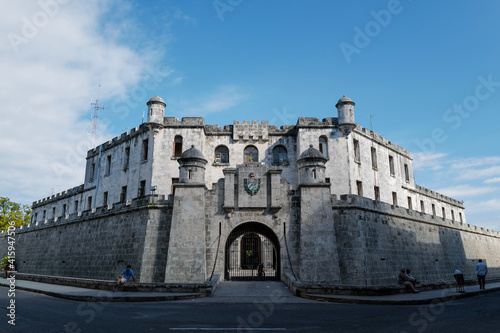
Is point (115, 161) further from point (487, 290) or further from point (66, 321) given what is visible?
point (487, 290)

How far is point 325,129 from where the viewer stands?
2984cm

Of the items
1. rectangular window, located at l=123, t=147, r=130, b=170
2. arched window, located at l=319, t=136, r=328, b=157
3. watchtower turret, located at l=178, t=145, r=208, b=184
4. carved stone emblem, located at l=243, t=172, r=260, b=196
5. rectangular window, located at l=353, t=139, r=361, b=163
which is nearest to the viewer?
carved stone emblem, located at l=243, t=172, r=260, b=196

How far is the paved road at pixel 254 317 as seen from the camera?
748 cm

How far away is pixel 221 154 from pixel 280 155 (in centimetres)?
490

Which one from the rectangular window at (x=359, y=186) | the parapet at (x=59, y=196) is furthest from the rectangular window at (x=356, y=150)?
the parapet at (x=59, y=196)

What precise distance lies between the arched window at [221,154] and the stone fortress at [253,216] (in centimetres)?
9

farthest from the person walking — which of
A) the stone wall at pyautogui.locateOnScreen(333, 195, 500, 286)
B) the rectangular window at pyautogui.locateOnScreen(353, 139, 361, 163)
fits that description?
the rectangular window at pyautogui.locateOnScreen(353, 139, 361, 163)

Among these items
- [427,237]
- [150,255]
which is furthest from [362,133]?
[150,255]

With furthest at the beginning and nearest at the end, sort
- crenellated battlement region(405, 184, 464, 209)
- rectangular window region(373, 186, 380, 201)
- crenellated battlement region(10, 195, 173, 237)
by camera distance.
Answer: crenellated battlement region(405, 184, 464, 209)
rectangular window region(373, 186, 380, 201)
crenellated battlement region(10, 195, 173, 237)

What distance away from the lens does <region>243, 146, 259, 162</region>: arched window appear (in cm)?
2998

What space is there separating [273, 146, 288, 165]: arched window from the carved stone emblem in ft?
37.5

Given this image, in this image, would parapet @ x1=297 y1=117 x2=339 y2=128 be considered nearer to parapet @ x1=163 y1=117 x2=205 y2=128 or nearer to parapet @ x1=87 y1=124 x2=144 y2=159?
parapet @ x1=163 y1=117 x2=205 y2=128

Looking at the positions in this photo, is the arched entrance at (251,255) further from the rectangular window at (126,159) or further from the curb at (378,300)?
the curb at (378,300)

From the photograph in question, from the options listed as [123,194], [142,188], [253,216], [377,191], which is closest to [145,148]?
[142,188]
